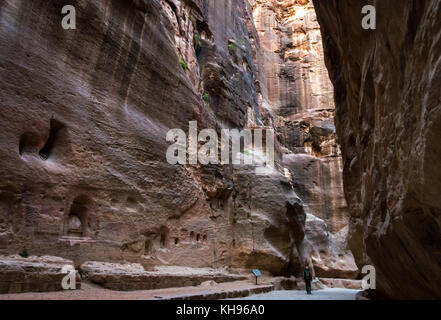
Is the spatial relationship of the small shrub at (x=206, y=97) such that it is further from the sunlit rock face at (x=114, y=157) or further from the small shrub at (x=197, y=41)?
the small shrub at (x=197, y=41)

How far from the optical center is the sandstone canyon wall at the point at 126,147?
35.0ft

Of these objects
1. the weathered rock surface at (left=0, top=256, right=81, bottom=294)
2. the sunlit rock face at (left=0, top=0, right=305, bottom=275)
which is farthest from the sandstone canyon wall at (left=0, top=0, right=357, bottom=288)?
the weathered rock surface at (left=0, top=256, right=81, bottom=294)

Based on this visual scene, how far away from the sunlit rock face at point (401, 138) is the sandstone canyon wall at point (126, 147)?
782 centimetres

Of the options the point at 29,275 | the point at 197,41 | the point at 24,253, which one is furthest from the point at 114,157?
the point at 197,41

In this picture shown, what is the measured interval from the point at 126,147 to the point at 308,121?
34178 millimetres

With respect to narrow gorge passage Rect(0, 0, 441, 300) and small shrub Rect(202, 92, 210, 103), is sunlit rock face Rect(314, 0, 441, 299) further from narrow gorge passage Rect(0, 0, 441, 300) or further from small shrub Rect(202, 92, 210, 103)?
small shrub Rect(202, 92, 210, 103)

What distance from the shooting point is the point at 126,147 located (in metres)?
13.6

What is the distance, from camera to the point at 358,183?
40.9ft

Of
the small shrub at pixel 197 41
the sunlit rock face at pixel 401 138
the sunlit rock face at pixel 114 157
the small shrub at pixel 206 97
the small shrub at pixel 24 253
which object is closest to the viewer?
the sunlit rock face at pixel 401 138

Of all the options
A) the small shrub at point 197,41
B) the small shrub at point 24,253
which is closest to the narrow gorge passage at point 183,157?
the small shrub at point 24,253

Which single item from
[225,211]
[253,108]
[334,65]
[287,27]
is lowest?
[225,211]

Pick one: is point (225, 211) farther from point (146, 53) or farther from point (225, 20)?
point (225, 20)

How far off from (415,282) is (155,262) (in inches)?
369

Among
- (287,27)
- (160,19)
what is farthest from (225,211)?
(287,27)
